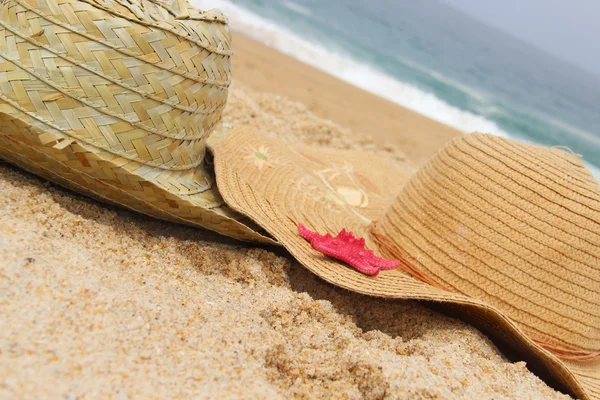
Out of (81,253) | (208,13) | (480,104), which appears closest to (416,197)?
(208,13)

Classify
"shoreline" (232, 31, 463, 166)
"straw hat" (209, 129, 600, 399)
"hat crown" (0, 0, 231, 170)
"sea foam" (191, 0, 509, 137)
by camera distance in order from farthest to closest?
"sea foam" (191, 0, 509, 137) → "shoreline" (232, 31, 463, 166) → "straw hat" (209, 129, 600, 399) → "hat crown" (0, 0, 231, 170)

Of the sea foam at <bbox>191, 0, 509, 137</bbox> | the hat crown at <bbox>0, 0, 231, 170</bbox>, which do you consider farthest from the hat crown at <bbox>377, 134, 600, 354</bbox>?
the sea foam at <bbox>191, 0, 509, 137</bbox>

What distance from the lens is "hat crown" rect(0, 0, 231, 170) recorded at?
1552mm

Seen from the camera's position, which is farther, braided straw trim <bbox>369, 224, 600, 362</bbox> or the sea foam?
the sea foam

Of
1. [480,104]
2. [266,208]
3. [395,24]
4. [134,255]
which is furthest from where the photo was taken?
[395,24]

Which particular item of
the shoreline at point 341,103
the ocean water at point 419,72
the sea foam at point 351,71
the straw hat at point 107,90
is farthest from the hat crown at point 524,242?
the ocean water at point 419,72

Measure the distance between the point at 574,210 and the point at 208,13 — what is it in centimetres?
159

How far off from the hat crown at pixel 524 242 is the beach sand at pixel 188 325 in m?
0.20

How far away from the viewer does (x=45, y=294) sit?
130cm

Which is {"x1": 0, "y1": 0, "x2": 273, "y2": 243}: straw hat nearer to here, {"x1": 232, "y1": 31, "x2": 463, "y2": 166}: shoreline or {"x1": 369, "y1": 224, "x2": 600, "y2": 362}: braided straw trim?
{"x1": 369, "y1": 224, "x2": 600, "y2": 362}: braided straw trim

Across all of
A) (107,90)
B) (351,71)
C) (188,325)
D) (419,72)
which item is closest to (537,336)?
(188,325)

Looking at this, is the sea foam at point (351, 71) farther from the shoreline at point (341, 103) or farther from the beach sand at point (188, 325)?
the beach sand at point (188, 325)

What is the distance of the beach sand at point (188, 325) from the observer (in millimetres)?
1164

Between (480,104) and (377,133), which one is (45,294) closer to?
(377,133)
